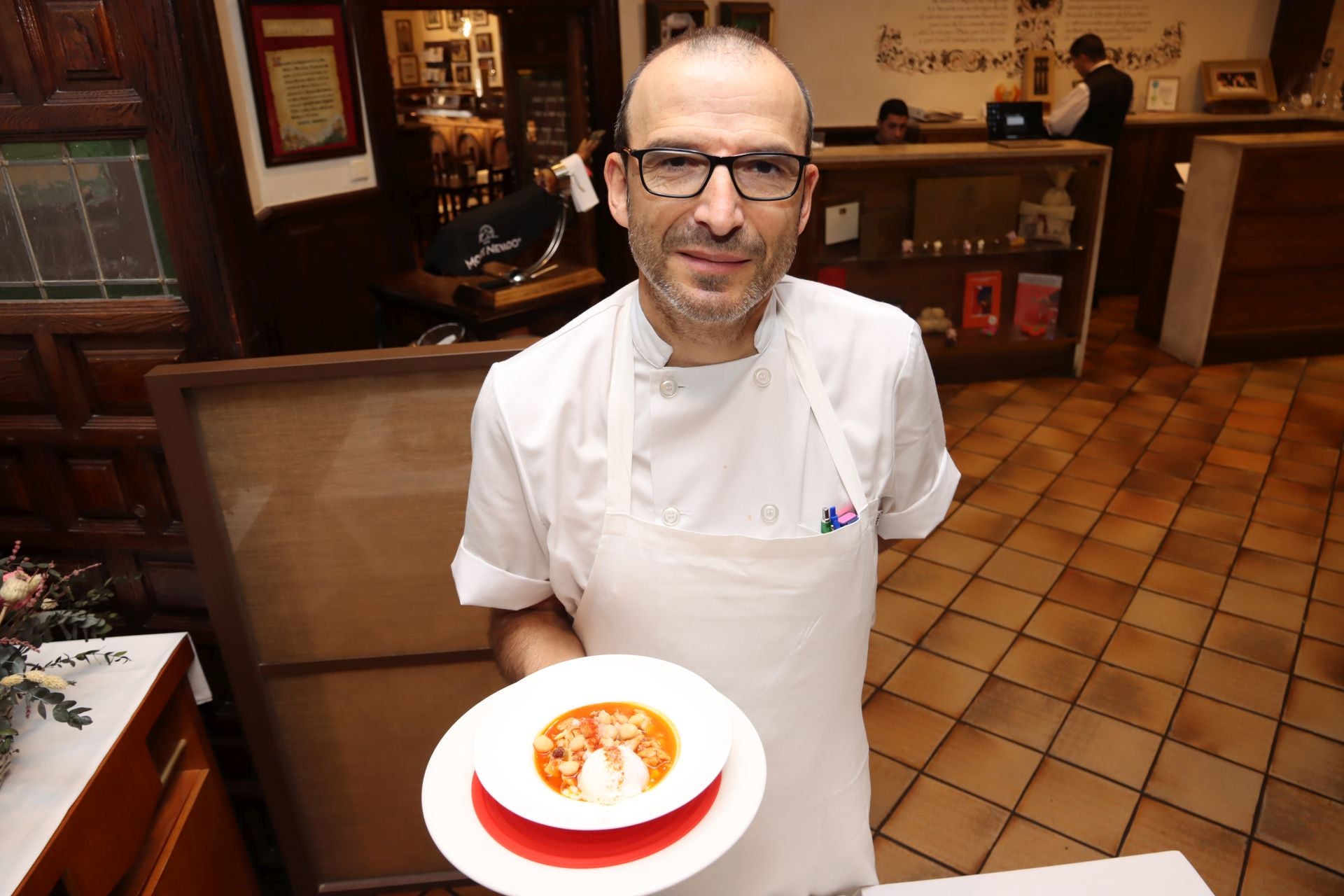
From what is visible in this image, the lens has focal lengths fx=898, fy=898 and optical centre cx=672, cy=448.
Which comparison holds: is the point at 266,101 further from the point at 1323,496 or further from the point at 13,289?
the point at 1323,496

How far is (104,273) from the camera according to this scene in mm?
2393

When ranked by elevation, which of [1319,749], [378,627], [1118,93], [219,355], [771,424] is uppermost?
[1118,93]

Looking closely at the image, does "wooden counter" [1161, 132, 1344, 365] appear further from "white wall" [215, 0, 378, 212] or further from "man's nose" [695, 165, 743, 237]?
"man's nose" [695, 165, 743, 237]

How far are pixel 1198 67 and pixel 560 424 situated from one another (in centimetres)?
788

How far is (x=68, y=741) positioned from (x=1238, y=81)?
8368mm

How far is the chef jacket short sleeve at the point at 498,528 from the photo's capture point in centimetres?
129

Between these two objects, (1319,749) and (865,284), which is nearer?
(1319,749)

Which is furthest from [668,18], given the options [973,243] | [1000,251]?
[1000,251]

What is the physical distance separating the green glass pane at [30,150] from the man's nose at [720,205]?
6.56 ft

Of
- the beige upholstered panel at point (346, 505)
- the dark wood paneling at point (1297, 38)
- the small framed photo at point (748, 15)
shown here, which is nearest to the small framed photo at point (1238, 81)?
the dark wood paneling at point (1297, 38)

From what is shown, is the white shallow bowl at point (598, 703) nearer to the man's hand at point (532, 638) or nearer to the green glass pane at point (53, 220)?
the man's hand at point (532, 638)


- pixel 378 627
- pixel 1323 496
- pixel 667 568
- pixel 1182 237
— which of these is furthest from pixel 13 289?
pixel 1182 237

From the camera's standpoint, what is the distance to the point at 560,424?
4.17ft

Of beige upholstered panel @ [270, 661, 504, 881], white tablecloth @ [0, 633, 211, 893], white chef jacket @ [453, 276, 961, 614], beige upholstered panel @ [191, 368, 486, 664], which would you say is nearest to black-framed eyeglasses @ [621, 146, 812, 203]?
white chef jacket @ [453, 276, 961, 614]
